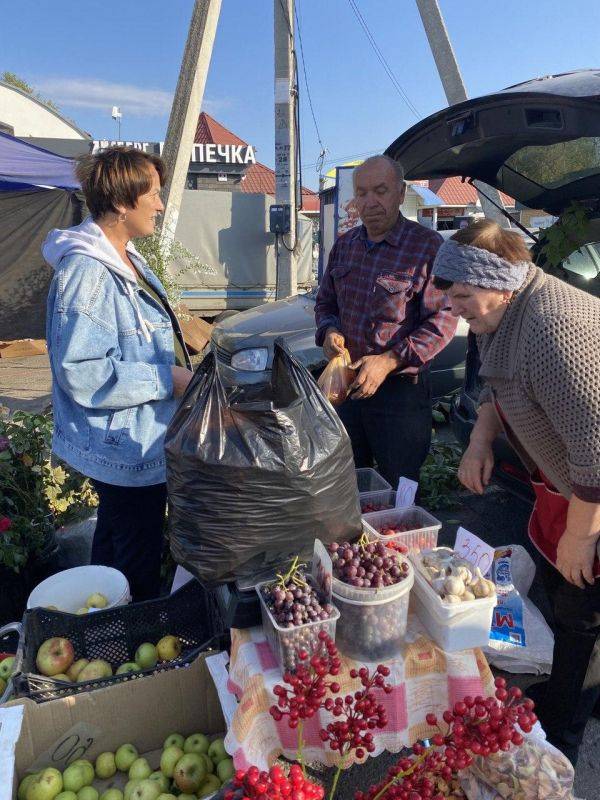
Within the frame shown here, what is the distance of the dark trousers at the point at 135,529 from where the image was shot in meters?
2.29

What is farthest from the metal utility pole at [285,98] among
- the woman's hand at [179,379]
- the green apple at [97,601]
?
the green apple at [97,601]

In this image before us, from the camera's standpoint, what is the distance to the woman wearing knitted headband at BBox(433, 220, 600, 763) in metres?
1.47

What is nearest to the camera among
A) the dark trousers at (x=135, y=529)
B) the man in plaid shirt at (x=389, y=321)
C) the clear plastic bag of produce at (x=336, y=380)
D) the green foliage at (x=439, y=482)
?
the dark trousers at (x=135, y=529)

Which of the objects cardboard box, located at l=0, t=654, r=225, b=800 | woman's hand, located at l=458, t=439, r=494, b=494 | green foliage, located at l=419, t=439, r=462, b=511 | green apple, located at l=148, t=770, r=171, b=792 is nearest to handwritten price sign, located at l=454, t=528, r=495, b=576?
woman's hand, located at l=458, t=439, r=494, b=494

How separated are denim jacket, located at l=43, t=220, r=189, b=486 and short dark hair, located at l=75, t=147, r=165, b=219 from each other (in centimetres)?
11

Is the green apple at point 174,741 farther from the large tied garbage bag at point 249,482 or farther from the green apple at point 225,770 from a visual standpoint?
the large tied garbage bag at point 249,482

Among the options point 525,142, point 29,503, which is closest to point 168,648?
point 29,503

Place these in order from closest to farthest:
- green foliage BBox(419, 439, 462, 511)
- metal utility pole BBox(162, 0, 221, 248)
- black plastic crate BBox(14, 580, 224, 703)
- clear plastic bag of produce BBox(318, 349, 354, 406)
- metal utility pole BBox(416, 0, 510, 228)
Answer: black plastic crate BBox(14, 580, 224, 703) → clear plastic bag of produce BBox(318, 349, 354, 406) → green foliage BBox(419, 439, 462, 511) → metal utility pole BBox(162, 0, 221, 248) → metal utility pole BBox(416, 0, 510, 228)

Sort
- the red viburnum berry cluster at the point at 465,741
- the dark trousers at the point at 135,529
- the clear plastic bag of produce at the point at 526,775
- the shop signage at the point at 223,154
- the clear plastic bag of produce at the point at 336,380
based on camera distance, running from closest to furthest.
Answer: the red viburnum berry cluster at the point at 465,741, the clear plastic bag of produce at the point at 526,775, the dark trousers at the point at 135,529, the clear plastic bag of produce at the point at 336,380, the shop signage at the point at 223,154

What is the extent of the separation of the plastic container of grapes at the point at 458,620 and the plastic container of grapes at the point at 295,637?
0.25 meters

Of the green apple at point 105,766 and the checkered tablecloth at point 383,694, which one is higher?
the checkered tablecloth at point 383,694

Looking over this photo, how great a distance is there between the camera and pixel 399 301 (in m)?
2.62

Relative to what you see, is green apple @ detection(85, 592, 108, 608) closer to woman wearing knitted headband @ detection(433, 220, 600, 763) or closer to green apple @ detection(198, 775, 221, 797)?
green apple @ detection(198, 775, 221, 797)

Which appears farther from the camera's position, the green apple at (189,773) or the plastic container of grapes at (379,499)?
the plastic container of grapes at (379,499)
